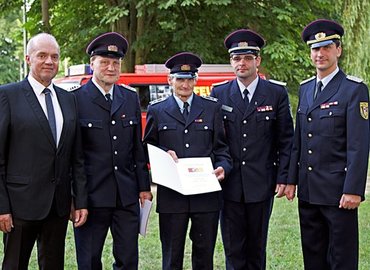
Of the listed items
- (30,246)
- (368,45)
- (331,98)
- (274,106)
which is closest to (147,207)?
(30,246)

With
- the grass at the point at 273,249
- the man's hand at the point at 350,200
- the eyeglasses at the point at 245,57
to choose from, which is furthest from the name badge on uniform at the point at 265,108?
the grass at the point at 273,249

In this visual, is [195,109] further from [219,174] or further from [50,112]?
[50,112]

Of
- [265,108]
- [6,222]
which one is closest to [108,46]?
[265,108]

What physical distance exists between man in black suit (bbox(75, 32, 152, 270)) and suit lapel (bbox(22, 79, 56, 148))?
1.41ft

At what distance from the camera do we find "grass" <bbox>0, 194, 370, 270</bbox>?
5758mm

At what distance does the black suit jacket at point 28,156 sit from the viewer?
3666mm

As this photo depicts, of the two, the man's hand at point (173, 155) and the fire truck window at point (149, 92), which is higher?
the fire truck window at point (149, 92)

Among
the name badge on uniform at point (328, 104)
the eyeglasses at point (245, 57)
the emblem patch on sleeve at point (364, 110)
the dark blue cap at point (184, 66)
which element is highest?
the eyeglasses at point (245, 57)

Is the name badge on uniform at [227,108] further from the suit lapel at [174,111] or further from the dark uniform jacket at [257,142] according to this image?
the suit lapel at [174,111]

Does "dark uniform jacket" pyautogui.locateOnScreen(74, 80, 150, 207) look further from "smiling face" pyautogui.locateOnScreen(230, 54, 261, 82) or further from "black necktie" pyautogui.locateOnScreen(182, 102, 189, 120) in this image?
"smiling face" pyautogui.locateOnScreen(230, 54, 261, 82)

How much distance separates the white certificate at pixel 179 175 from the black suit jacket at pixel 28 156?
0.67 m

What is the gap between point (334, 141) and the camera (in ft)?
13.5

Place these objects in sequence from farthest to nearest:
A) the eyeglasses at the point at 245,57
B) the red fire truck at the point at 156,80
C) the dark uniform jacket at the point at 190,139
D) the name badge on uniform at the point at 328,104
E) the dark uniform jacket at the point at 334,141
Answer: the red fire truck at the point at 156,80 → the eyeglasses at the point at 245,57 → the dark uniform jacket at the point at 190,139 → the name badge on uniform at the point at 328,104 → the dark uniform jacket at the point at 334,141

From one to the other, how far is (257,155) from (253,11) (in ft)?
28.2
